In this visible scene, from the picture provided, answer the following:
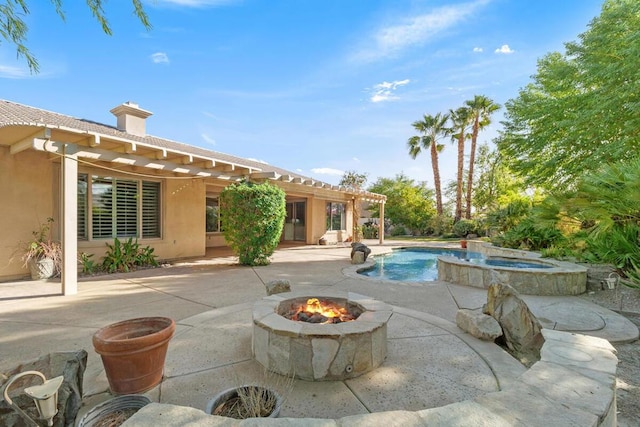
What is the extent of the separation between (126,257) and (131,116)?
575 cm

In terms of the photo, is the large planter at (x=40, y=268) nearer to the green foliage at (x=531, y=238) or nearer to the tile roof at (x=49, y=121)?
the tile roof at (x=49, y=121)

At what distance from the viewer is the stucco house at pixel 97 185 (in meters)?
5.84

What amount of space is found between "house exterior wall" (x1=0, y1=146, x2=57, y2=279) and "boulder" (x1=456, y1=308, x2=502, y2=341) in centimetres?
997

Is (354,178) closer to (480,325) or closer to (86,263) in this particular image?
(86,263)

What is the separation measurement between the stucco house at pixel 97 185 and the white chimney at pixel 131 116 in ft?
0.11

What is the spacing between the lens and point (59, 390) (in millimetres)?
1862

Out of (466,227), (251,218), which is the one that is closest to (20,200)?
(251,218)

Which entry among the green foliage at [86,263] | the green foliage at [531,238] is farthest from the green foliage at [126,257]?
the green foliage at [531,238]

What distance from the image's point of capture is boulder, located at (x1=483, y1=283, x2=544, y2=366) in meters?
3.29

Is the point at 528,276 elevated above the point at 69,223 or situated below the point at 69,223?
below

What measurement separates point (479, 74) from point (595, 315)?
9.03m

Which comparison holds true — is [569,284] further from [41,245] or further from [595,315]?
[41,245]

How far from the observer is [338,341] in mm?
2574

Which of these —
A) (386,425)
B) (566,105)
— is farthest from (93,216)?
(566,105)
